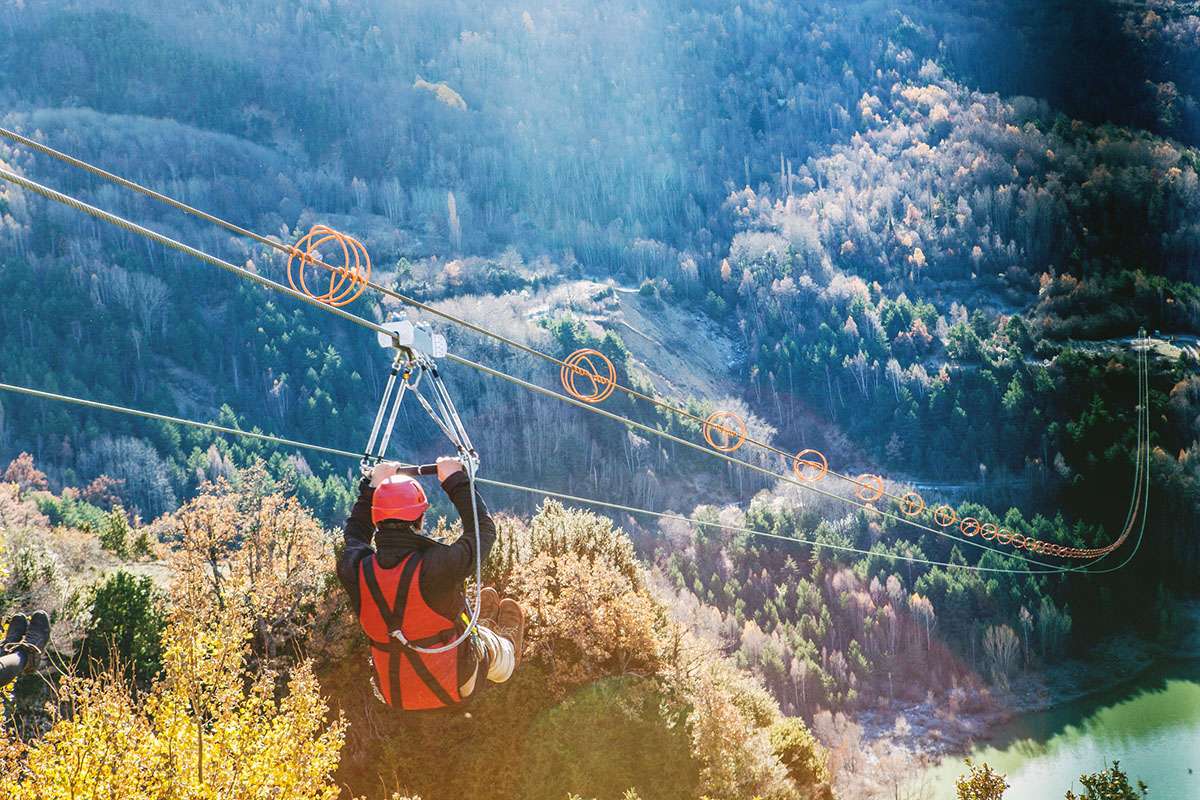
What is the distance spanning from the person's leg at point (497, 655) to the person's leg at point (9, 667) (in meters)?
3.24

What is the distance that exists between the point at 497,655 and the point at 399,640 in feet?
2.75

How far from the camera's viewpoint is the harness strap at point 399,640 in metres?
4.36

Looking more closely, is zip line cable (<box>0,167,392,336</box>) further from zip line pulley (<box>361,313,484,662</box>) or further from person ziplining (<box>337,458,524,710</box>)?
person ziplining (<box>337,458,524,710</box>)

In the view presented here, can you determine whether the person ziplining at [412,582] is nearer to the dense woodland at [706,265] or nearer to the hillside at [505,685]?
the hillside at [505,685]

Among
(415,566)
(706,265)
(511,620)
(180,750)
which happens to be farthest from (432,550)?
(706,265)

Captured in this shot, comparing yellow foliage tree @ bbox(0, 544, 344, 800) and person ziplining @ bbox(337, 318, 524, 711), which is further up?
person ziplining @ bbox(337, 318, 524, 711)

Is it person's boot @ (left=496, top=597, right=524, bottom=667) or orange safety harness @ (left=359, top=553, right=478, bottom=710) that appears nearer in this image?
orange safety harness @ (left=359, top=553, right=478, bottom=710)

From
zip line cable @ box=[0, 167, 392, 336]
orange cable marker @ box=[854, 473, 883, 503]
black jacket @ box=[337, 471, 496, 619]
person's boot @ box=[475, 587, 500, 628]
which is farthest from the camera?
orange cable marker @ box=[854, 473, 883, 503]

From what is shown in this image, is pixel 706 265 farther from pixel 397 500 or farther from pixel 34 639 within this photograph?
pixel 397 500

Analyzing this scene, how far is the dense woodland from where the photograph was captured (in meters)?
55.5

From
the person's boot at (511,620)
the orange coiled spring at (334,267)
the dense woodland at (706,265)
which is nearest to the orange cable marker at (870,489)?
the dense woodland at (706,265)

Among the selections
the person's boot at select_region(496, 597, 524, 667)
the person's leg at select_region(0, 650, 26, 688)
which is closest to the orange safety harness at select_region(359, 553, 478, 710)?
the person's boot at select_region(496, 597, 524, 667)

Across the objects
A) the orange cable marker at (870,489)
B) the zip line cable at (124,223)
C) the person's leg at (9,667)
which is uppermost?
the zip line cable at (124,223)

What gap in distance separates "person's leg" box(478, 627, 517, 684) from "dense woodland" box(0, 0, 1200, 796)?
1503 centimetres
